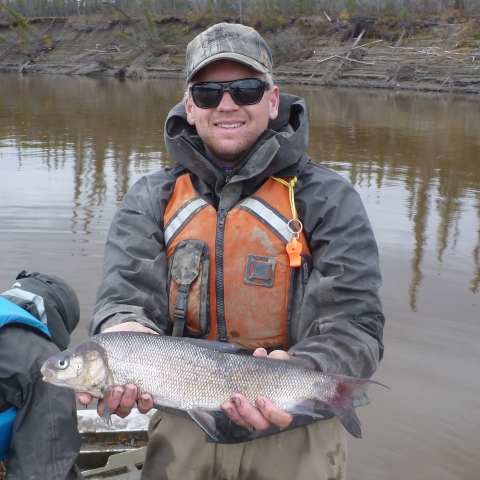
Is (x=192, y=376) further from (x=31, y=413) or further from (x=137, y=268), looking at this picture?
(x=31, y=413)

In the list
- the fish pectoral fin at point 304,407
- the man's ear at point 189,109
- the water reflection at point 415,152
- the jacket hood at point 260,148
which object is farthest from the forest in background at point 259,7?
the fish pectoral fin at point 304,407

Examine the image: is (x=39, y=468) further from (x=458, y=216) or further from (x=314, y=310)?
(x=458, y=216)

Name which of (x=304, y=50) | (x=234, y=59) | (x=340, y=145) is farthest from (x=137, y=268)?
(x=304, y=50)

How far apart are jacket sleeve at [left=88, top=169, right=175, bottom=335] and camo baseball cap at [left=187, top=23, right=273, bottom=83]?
744 mm

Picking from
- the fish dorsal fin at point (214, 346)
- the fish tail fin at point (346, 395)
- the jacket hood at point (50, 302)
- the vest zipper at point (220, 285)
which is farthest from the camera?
the jacket hood at point (50, 302)

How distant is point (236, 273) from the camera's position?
11.1 feet

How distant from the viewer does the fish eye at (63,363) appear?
111 inches

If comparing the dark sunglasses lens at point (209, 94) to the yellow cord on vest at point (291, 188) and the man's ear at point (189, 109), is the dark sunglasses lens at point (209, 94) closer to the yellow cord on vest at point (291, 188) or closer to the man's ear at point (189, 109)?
Result: the man's ear at point (189, 109)

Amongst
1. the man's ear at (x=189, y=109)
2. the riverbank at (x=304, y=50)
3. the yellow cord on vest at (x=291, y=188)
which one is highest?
the riverbank at (x=304, y=50)

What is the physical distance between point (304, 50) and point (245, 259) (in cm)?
4082

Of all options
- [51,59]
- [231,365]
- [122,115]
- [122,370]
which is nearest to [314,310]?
[231,365]

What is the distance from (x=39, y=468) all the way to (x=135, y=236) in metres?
1.35

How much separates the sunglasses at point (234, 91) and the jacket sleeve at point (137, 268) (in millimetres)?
562

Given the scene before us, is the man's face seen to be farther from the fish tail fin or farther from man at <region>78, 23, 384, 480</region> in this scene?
the fish tail fin
